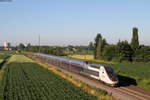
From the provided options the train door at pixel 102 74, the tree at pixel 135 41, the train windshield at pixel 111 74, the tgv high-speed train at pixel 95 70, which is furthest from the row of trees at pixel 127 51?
the train windshield at pixel 111 74

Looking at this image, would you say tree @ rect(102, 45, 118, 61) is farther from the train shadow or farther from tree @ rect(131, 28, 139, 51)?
the train shadow

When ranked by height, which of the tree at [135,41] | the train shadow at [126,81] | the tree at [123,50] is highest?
the tree at [135,41]

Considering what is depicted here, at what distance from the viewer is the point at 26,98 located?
23094mm

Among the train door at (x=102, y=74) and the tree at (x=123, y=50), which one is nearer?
the train door at (x=102, y=74)

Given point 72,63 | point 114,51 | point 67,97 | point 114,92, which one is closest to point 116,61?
point 114,51

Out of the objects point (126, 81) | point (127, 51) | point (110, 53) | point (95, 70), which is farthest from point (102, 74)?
point (110, 53)

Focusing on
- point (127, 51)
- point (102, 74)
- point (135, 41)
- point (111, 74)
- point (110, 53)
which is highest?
point (135, 41)

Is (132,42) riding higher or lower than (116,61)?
higher

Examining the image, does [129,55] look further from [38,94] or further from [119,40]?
[38,94]

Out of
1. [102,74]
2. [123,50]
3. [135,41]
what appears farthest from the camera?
[135,41]

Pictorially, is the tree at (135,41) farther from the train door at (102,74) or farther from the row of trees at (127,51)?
the train door at (102,74)

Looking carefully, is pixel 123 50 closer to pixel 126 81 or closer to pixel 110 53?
pixel 110 53

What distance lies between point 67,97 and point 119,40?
67.6 meters

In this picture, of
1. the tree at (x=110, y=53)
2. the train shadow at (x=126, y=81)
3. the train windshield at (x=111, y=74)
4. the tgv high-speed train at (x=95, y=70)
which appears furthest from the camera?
the tree at (x=110, y=53)
